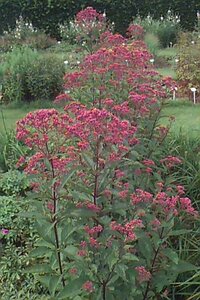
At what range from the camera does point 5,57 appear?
32.3 ft

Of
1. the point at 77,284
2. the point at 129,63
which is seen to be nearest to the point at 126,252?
the point at 77,284

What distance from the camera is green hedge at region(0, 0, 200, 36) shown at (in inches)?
578

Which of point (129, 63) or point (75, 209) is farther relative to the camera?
point (129, 63)

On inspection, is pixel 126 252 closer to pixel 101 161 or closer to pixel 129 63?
pixel 101 161

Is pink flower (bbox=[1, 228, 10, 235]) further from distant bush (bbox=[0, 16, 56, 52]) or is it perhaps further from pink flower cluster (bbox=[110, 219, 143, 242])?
distant bush (bbox=[0, 16, 56, 52])

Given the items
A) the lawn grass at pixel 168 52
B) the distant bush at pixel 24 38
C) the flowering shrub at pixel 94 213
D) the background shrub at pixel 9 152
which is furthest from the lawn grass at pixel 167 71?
the flowering shrub at pixel 94 213

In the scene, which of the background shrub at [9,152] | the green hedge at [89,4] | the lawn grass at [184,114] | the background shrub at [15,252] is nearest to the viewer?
the background shrub at [15,252]

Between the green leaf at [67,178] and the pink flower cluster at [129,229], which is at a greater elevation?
the green leaf at [67,178]

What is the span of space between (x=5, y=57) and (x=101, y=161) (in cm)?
745

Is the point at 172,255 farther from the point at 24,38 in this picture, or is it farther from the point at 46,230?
the point at 24,38

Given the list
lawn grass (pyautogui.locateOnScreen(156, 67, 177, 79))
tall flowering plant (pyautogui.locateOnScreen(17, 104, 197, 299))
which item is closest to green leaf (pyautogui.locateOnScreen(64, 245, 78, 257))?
tall flowering plant (pyautogui.locateOnScreen(17, 104, 197, 299))

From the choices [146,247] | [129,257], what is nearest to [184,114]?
[146,247]

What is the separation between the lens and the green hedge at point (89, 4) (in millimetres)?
14688

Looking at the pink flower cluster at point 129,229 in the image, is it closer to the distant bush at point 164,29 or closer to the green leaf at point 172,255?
the green leaf at point 172,255
